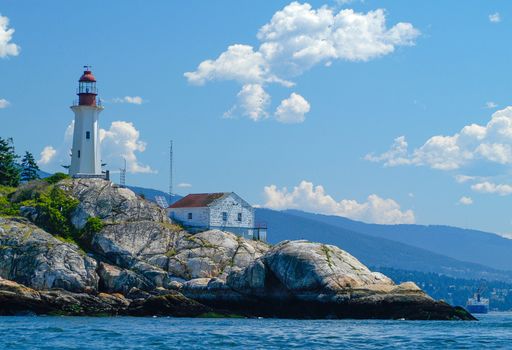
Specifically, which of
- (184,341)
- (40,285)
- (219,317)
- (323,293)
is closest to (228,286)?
(219,317)

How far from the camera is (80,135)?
101m

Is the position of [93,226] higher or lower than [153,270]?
higher

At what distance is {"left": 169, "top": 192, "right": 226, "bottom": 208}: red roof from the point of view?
327ft

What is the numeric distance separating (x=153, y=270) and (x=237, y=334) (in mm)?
25610

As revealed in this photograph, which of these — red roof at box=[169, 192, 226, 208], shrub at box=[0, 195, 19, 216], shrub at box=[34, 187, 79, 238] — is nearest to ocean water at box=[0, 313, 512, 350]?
shrub at box=[34, 187, 79, 238]

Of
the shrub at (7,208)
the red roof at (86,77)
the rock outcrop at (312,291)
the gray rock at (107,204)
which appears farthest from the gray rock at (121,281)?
the red roof at (86,77)

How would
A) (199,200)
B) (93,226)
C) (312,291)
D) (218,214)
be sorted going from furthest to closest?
(199,200), (218,214), (93,226), (312,291)

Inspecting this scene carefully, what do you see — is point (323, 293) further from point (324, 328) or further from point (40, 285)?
point (40, 285)

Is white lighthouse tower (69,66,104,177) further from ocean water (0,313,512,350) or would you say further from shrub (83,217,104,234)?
ocean water (0,313,512,350)

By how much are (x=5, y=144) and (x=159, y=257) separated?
110ft

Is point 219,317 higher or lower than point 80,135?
lower

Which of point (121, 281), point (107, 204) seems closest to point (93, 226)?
point (107, 204)

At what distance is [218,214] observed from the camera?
99.1 metres

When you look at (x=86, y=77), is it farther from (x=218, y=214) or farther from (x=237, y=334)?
(x=237, y=334)
